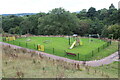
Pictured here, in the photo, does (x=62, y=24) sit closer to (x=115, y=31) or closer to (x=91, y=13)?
(x=115, y=31)

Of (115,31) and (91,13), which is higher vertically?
(91,13)

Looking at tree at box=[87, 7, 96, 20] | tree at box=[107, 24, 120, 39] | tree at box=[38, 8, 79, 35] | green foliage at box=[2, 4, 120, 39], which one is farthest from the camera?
tree at box=[87, 7, 96, 20]

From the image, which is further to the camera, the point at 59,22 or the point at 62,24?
the point at 62,24

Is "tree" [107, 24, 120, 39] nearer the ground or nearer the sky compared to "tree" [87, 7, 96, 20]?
nearer the ground

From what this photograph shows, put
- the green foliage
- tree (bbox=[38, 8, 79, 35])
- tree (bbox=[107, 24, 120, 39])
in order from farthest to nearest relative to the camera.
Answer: the green foliage, tree (bbox=[38, 8, 79, 35]), tree (bbox=[107, 24, 120, 39])

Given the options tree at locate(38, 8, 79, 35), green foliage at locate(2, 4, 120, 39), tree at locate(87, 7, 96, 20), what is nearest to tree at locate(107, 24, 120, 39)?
green foliage at locate(2, 4, 120, 39)

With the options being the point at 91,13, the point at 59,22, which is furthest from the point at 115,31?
the point at 91,13

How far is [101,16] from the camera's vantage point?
53.3 m

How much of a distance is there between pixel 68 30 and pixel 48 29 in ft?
19.0

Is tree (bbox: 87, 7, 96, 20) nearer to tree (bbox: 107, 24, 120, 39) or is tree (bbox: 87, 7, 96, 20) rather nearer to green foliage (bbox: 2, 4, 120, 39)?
green foliage (bbox: 2, 4, 120, 39)

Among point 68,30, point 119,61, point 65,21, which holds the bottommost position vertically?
point 119,61

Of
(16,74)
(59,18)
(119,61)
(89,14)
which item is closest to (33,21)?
(59,18)

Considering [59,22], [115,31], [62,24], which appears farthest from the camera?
[62,24]

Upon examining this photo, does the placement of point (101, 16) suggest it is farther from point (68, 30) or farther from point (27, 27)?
point (27, 27)
